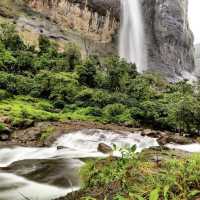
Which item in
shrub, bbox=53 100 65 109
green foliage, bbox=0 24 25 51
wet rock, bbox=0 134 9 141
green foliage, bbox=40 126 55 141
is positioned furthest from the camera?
green foliage, bbox=0 24 25 51

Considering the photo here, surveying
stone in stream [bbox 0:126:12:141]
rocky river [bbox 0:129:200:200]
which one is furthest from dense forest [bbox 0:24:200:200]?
rocky river [bbox 0:129:200:200]

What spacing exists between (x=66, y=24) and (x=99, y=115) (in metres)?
34.2

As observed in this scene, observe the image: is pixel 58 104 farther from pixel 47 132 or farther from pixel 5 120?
pixel 47 132

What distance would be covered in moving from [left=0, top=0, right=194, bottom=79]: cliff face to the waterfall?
1262mm

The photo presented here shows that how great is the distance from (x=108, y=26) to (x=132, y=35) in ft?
16.9

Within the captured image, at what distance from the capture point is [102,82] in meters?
41.3

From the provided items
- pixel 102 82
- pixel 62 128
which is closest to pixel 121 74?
pixel 102 82

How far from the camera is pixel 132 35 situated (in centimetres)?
7056

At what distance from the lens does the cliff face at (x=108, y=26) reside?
6219 centimetres

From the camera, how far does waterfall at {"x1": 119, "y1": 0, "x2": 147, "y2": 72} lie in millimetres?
68625

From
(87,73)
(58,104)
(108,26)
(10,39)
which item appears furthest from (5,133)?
(108,26)

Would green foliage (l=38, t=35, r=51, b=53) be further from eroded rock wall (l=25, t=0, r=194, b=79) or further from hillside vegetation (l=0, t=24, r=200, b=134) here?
eroded rock wall (l=25, t=0, r=194, b=79)

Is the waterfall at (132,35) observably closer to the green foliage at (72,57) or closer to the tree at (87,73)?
the green foliage at (72,57)

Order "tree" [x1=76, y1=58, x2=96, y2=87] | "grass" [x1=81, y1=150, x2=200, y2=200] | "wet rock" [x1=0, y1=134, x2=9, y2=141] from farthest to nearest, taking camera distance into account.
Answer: "tree" [x1=76, y1=58, x2=96, y2=87] < "wet rock" [x1=0, y1=134, x2=9, y2=141] < "grass" [x1=81, y1=150, x2=200, y2=200]
